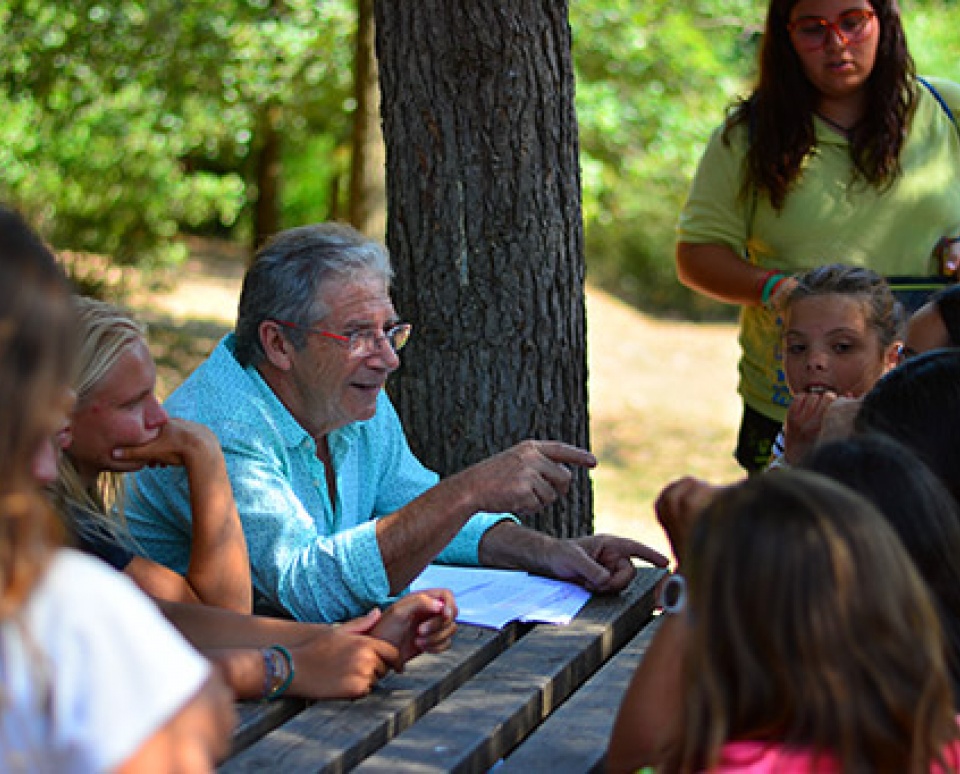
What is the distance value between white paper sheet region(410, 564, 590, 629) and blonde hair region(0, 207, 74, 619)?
5.33 feet

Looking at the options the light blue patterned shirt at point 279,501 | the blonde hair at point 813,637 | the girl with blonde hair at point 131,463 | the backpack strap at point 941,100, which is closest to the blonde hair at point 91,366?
the girl with blonde hair at point 131,463

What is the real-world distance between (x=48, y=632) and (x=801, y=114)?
9.84 ft

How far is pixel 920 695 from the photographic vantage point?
1.62 metres

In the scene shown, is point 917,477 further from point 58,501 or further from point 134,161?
point 134,161

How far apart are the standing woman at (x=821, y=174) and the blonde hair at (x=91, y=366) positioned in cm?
186

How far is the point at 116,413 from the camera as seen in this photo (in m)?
2.52

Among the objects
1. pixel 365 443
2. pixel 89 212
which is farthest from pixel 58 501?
pixel 89 212

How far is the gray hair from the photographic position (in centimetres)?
305

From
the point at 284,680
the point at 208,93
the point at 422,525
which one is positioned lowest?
the point at 284,680

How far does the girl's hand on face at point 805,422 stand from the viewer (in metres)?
2.91

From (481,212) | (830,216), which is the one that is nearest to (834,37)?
(830,216)

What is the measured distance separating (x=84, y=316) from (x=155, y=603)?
1.74 ft

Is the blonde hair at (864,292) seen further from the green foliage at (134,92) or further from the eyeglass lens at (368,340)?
the green foliage at (134,92)

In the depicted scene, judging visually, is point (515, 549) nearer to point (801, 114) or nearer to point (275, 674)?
point (275, 674)
